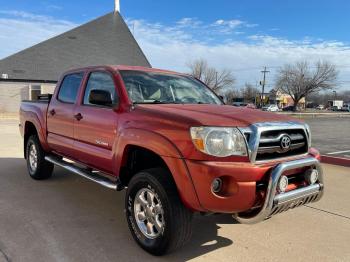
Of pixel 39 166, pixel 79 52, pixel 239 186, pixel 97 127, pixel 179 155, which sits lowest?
pixel 39 166

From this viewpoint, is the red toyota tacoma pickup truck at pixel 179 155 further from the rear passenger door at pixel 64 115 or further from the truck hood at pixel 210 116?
the rear passenger door at pixel 64 115

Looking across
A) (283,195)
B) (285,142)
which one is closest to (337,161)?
(285,142)

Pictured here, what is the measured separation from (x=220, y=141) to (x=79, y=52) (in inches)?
1215

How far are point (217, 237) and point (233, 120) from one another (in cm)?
151

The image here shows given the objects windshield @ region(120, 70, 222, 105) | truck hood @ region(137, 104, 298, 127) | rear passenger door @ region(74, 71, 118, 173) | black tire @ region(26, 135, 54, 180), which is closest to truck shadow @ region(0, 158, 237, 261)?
black tire @ region(26, 135, 54, 180)

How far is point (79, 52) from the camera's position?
106ft

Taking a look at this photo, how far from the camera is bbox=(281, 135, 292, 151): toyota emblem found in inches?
141

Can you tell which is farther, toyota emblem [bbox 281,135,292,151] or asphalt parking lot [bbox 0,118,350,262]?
asphalt parking lot [bbox 0,118,350,262]

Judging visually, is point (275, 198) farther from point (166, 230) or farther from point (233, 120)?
point (166, 230)

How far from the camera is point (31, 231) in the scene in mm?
4238

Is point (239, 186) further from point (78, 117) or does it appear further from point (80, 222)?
point (78, 117)

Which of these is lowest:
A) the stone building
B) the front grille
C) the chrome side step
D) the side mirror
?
the chrome side step

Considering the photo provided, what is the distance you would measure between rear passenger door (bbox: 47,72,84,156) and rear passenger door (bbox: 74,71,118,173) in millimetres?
223

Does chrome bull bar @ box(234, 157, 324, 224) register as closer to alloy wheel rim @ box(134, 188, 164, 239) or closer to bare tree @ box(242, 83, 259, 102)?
alloy wheel rim @ box(134, 188, 164, 239)
